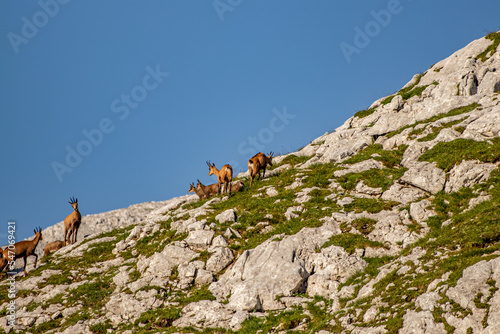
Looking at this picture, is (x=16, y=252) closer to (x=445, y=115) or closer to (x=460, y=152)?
(x=460, y=152)

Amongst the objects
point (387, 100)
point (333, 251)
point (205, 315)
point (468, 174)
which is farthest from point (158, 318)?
point (387, 100)

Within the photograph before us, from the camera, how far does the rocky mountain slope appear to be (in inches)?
704

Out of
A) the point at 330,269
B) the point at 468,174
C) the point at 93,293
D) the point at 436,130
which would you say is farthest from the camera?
the point at 436,130

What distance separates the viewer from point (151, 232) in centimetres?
3572

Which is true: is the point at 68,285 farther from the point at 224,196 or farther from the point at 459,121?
the point at 459,121

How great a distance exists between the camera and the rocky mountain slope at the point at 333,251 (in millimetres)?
17891

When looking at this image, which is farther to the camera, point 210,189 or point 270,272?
point 210,189

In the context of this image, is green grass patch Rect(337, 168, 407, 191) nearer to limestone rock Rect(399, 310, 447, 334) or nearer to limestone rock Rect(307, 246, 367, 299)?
limestone rock Rect(307, 246, 367, 299)

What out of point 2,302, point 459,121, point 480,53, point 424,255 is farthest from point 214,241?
point 480,53

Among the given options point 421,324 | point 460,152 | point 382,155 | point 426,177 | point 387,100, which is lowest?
point 421,324

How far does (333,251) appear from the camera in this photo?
2398 centimetres

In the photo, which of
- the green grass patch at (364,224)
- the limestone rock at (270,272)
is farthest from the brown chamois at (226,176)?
the green grass patch at (364,224)

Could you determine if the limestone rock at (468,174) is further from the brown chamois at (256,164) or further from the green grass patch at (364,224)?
the brown chamois at (256,164)

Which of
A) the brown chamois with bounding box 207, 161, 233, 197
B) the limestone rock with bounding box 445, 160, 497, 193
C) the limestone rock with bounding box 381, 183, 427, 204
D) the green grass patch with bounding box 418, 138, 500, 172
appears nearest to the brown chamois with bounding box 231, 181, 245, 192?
the brown chamois with bounding box 207, 161, 233, 197
